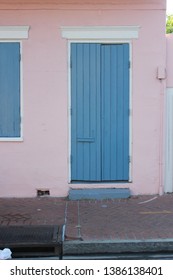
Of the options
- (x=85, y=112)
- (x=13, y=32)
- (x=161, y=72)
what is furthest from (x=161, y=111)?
(x=13, y=32)

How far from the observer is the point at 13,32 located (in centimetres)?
898

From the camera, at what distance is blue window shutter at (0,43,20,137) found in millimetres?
9078

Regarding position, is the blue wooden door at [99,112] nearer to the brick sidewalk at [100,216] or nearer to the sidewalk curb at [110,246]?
the brick sidewalk at [100,216]

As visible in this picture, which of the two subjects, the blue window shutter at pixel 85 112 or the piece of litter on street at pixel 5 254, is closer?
the piece of litter on street at pixel 5 254

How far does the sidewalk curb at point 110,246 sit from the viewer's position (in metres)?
6.58

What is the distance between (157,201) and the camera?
8.92 meters

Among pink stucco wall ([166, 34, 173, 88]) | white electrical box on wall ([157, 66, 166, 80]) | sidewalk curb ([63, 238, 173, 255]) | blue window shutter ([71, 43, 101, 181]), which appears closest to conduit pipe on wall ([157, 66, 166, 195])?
white electrical box on wall ([157, 66, 166, 80])

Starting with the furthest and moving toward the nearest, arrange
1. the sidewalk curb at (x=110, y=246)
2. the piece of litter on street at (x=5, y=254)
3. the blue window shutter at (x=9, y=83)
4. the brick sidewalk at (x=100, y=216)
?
the blue window shutter at (x=9, y=83)
the brick sidewalk at (x=100, y=216)
the sidewalk curb at (x=110, y=246)
the piece of litter on street at (x=5, y=254)

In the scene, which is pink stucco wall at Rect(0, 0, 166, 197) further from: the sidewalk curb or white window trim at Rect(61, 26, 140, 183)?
the sidewalk curb

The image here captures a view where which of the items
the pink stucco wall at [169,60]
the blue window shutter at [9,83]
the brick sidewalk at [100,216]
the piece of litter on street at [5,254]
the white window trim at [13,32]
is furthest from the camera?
the pink stucco wall at [169,60]

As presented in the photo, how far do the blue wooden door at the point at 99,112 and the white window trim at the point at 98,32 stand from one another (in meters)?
0.16

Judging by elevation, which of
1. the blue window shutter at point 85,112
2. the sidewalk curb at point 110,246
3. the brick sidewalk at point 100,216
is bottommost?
the sidewalk curb at point 110,246

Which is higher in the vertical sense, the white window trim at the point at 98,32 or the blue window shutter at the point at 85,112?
the white window trim at the point at 98,32

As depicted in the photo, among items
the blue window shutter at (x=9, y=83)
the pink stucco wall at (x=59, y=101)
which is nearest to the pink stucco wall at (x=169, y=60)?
the pink stucco wall at (x=59, y=101)
